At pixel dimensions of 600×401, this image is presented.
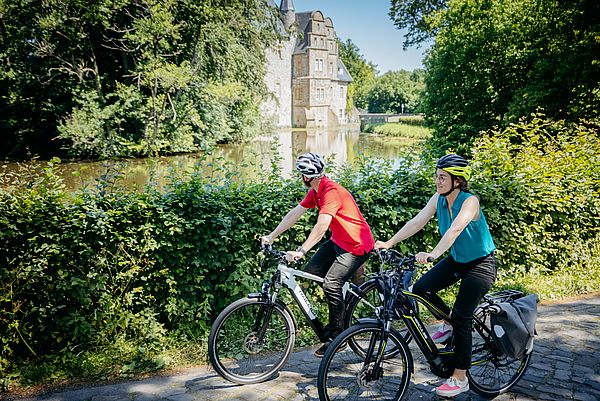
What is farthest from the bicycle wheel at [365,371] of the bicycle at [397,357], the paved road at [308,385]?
the paved road at [308,385]

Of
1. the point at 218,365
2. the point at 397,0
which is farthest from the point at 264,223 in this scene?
the point at 397,0

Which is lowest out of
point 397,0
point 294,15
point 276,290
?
point 276,290

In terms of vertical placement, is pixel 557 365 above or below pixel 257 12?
below

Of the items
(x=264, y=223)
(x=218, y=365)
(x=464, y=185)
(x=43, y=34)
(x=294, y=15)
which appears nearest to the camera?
(x=464, y=185)

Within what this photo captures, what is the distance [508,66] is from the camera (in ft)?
68.3

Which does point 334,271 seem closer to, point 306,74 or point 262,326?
point 262,326

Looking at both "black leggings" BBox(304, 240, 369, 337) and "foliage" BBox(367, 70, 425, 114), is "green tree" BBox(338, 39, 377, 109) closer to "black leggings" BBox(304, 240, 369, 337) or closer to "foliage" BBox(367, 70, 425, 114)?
"foliage" BBox(367, 70, 425, 114)

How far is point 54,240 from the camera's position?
192 inches

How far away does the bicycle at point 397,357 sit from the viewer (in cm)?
367

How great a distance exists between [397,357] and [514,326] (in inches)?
38.4

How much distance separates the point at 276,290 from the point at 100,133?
24.3m

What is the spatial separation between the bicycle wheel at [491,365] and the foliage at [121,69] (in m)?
21.9

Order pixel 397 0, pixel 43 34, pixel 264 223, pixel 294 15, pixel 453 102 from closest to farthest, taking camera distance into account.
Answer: pixel 264 223 < pixel 453 102 < pixel 43 34 < pixel 397 0 < pixel 294 15

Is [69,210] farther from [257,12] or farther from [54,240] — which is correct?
[257,12]
